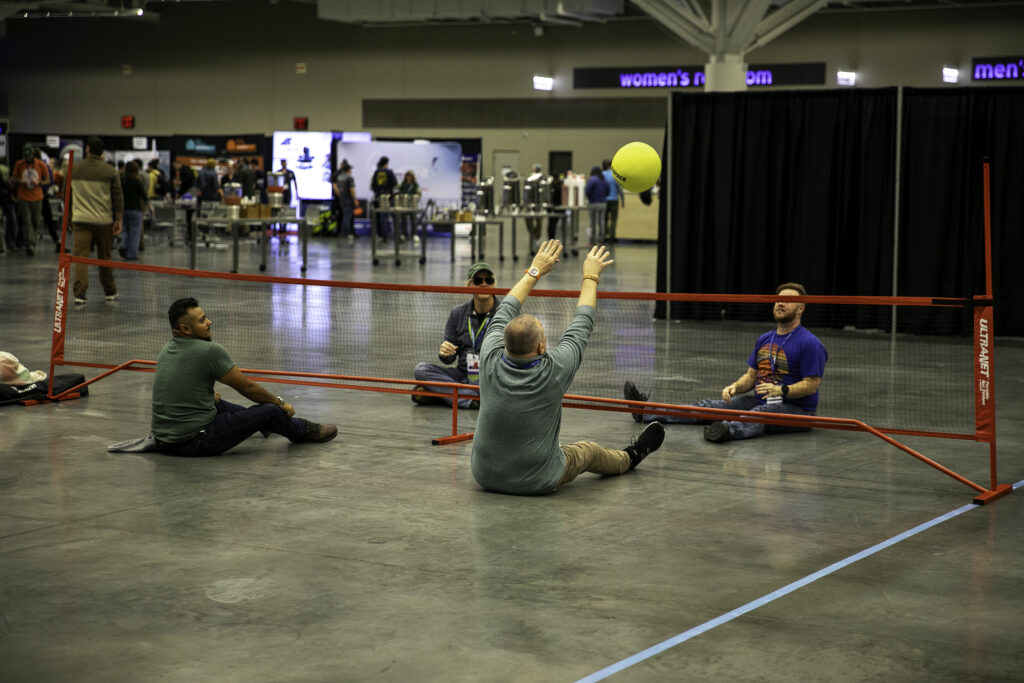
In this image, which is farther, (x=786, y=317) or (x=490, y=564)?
(x=786, y=317)

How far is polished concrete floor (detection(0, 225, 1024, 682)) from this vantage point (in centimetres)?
457

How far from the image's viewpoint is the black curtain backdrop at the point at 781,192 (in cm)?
1492

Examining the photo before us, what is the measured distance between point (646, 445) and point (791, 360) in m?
1.59

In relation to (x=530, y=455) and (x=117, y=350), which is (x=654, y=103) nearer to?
(x=117, y=350)

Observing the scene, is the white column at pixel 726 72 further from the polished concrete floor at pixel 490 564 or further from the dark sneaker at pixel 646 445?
the dark sneaker at pixel 646 445

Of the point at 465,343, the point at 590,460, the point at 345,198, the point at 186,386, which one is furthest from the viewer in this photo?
the point at 345,198

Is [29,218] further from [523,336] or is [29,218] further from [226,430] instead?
[523,336]

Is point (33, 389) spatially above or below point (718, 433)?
above

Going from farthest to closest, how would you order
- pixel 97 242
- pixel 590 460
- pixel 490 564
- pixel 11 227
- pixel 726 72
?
pixel 11 227
pixel 726 72
pixel 97 242
pixel 590 460
pixel 490 564

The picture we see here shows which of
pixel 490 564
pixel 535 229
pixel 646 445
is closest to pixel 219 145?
pixel 535 229

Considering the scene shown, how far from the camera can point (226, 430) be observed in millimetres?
7922

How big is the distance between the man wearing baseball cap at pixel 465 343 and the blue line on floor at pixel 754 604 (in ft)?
13.2

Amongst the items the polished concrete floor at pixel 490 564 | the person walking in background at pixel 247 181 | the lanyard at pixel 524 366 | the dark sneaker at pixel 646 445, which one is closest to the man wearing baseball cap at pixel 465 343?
the polished concrete floor at pixel 490 564

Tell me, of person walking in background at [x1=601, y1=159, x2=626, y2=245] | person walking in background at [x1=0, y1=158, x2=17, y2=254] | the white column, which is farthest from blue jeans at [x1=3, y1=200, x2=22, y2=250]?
the white column
